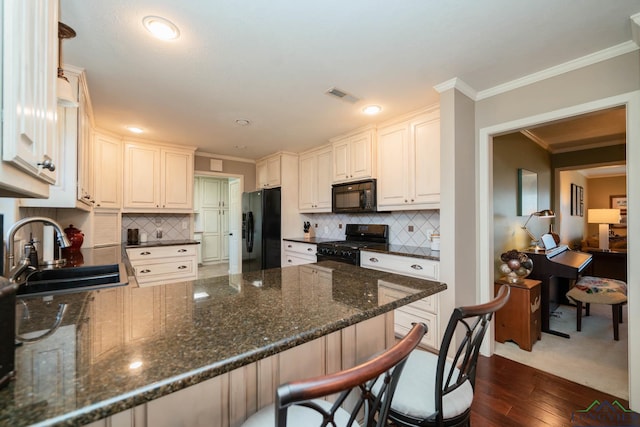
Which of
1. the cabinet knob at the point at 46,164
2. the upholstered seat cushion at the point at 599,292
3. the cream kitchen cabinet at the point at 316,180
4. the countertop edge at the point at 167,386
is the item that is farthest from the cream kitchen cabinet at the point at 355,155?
the cabinet knob at the point at 46,164

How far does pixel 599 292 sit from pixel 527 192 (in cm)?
132

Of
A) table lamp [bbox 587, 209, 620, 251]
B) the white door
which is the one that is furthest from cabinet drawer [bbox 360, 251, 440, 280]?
table lamp [bbox 587, 209, 620, 251]

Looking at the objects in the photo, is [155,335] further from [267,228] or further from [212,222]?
[212,222]

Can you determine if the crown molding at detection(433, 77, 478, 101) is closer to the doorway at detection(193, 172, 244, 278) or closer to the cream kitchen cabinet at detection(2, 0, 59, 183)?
the cream kitchen cabinet at detection(2, 0, 59, 183)

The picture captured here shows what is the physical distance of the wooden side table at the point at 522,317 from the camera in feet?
8.18

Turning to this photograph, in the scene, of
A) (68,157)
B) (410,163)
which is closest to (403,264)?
(410,163)

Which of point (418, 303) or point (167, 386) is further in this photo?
point (418, 303)

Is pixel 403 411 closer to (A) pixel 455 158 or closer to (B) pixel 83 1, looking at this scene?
(A) pixel 455 158

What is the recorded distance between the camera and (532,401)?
184 centimetres

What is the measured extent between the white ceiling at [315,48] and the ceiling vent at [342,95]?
58 millimetres

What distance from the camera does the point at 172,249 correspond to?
11.8 ft

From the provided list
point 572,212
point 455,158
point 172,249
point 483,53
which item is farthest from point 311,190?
point 572,212

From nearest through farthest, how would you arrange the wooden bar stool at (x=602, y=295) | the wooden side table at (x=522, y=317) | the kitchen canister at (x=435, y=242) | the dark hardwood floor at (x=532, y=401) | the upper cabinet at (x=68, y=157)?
1. the dark hardwood floor at (x=532, y=401)
2. the upper cabinet at (x=68, y=157)
3. the wooden side table at (x=522, y=317)
4. the wooden bar stool at (x=602, y=295)
5. the kitchen canister at (x=435, y=242)

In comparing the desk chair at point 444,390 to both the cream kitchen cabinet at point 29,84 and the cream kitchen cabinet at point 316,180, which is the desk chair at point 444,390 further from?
the cream kitchen cabinet at point 316,180
